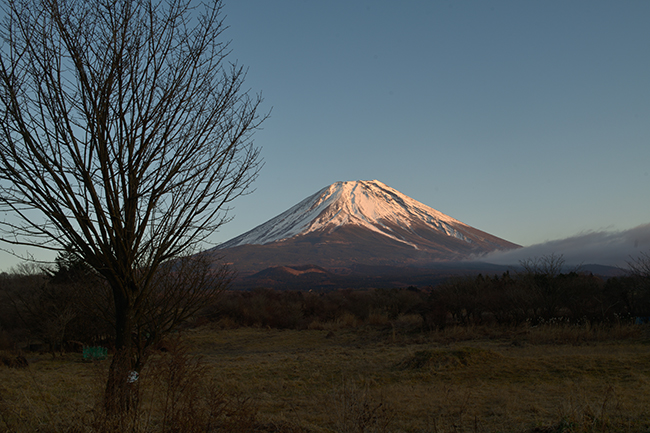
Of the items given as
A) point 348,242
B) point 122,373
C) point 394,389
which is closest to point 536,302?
point 394,389

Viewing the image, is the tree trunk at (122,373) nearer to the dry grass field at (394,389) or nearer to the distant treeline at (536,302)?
the dry grass field at (394,389)

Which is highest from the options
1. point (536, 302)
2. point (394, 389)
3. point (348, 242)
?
point (348, 242)

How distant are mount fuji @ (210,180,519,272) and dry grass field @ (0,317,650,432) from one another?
111944mm

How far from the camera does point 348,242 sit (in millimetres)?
161000

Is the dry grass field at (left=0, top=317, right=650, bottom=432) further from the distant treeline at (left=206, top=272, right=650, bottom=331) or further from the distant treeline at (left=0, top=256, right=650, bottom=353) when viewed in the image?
the distant treeline at (left=206, top=272, right=650, bottom=331)

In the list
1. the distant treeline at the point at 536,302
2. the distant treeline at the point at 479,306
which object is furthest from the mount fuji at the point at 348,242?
the distant treeline at the point at 536,302

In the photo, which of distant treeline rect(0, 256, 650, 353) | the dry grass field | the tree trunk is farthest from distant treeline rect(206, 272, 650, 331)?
the tree trunk

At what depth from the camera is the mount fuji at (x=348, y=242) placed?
144 meters

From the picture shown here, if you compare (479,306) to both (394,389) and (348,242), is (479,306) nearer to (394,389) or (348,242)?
(394,389)

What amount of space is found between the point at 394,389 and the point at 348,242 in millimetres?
151762

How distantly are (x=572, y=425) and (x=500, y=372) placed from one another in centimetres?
693

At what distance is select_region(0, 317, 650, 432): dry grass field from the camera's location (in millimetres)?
4008

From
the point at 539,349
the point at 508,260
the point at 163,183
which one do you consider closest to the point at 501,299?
the point at 539,349

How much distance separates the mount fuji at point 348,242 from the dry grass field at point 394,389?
4407 inches
